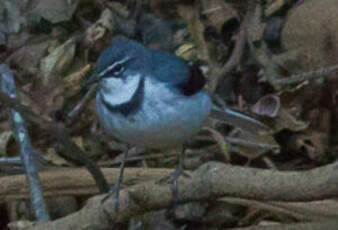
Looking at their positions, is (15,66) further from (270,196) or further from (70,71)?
(270,196)

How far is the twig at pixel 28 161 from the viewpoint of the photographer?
380 cm

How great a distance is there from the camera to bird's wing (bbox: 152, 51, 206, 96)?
143 inches

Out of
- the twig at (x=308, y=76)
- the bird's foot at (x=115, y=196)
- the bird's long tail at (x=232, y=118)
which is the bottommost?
the bird's foot at (x=115, y=196)

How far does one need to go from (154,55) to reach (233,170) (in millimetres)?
928

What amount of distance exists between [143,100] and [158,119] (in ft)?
0.43

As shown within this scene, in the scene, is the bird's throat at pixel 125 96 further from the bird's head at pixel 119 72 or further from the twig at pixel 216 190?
the twig at pixel 216 190

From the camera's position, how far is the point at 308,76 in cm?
488

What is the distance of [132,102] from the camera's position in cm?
348

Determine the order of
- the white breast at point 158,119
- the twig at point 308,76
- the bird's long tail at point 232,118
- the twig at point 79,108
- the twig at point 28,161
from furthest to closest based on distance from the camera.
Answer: the twig at point 308,76, the bird's long tail at point 232,118, the twig at point 79,108, the twig at point 28,161, the white breast at point 158,119

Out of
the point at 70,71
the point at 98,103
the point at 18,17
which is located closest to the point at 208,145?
the point at 70,71

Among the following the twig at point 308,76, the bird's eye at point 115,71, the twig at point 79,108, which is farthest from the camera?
the twig at point 308,76

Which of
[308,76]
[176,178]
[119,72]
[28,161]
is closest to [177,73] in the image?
[119,72]

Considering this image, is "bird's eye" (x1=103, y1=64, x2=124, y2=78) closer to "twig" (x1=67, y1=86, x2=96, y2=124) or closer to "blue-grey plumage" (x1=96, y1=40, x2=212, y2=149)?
"blue-grey plumage" (x1=96, y1=40, x2=212, y2=149)

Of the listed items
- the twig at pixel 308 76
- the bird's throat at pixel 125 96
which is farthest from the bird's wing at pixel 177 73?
the twig at pixel 308 76
